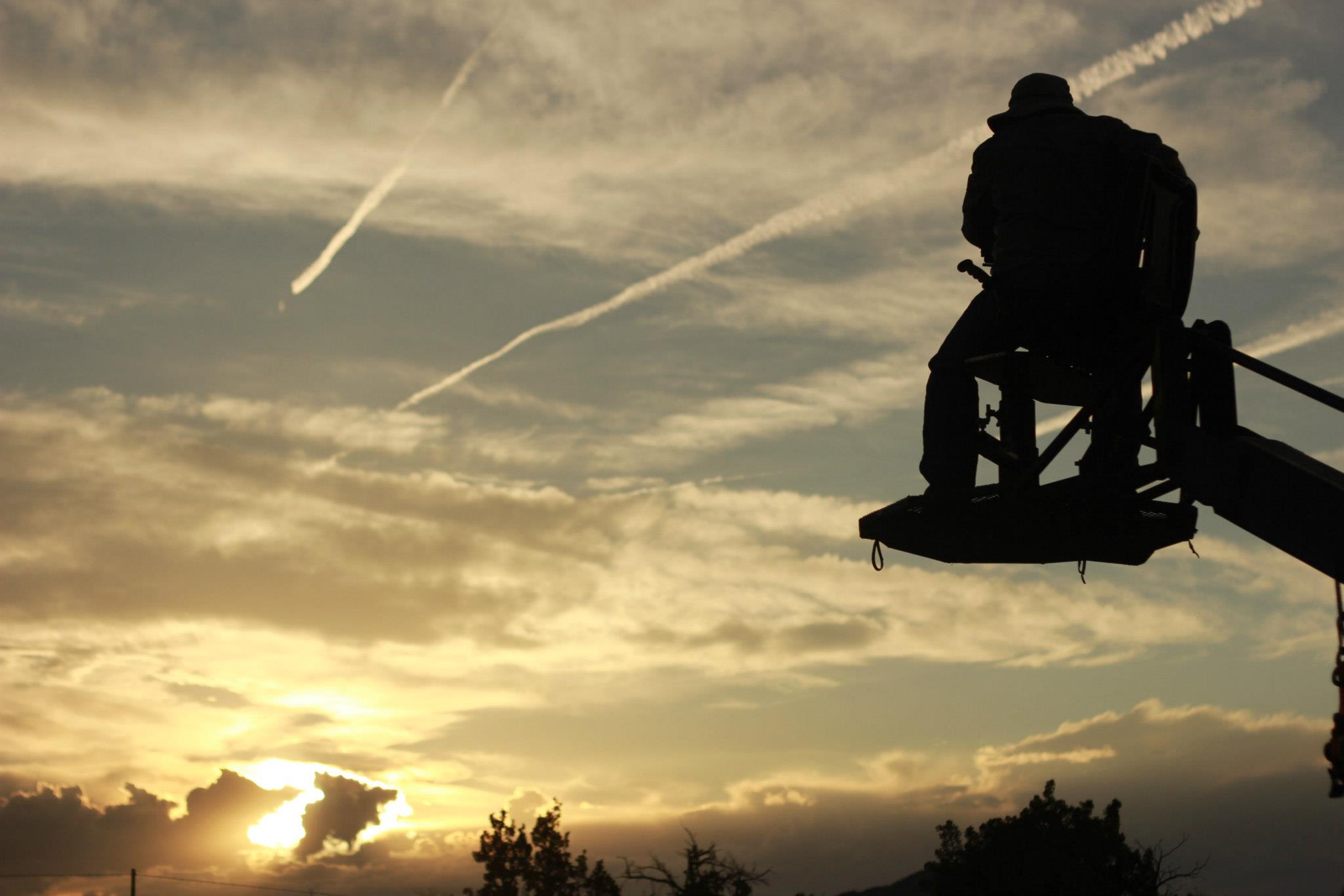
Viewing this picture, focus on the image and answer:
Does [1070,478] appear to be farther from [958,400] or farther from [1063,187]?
[1063,187]

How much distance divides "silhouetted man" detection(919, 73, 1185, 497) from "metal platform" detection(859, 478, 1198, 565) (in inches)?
10.8

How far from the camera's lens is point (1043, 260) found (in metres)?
11.0

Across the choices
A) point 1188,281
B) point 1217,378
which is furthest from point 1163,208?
point 1217,378

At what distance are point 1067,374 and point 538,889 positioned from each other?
201ft

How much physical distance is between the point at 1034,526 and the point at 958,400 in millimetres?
1193

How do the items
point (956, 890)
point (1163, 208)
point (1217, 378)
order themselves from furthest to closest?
point (956, 890), point (1163, 208), point (1217, 378)

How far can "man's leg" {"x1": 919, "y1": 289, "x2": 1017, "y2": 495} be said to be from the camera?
1166 centimetres

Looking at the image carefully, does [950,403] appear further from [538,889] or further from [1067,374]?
[538,889]

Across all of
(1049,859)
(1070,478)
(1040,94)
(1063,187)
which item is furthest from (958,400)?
(1049,859)

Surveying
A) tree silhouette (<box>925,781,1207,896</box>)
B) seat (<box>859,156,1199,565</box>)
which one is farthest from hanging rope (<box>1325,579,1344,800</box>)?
tree silhouette (<box>925,781,1207,896</box>)

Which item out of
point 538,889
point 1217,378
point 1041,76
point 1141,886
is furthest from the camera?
point 538,889

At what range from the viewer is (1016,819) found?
5725 cm

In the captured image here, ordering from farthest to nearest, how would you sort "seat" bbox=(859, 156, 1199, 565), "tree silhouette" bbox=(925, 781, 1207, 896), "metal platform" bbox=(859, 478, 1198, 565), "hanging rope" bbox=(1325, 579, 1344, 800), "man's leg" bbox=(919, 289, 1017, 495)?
1. "tree silhouette" bbox=(925, 781, 1207, 896)
2. "man's leg" bbox=(919, 289, 1017, 495)
3. "metal platform" bbox=(859, 478, 1198, 565)
4. "seat" bbox=(859, 156, 1199, 565)
5. "hanging rope" bbox=(1325, 579, 1344, 800)

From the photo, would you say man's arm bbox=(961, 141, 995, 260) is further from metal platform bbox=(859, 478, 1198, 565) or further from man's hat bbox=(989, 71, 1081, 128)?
metal platform bbox=(859, 478, 1198, 565)
